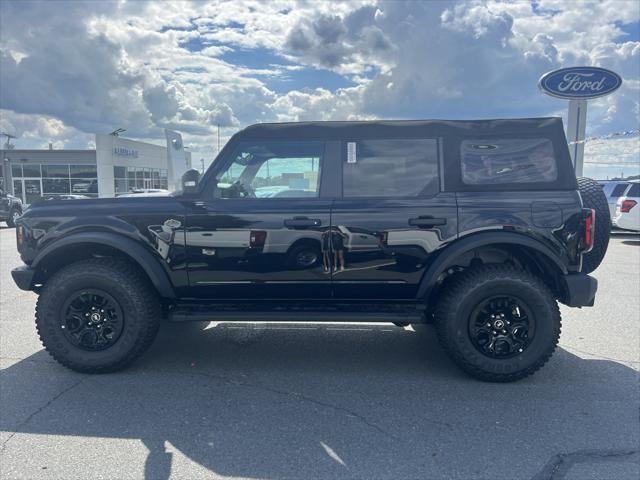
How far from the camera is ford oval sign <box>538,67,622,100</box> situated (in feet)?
49.4

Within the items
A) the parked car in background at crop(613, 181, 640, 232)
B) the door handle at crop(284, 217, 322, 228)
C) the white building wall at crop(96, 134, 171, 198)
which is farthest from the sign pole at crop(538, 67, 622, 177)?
the white building wall at crop(96, 134, 171, 198)

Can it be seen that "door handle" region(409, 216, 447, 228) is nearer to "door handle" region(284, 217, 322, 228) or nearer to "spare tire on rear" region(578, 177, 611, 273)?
"door handle" region(284, 217, 322, 228)

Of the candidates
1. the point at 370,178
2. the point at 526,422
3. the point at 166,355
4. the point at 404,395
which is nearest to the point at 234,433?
the point at 404,395

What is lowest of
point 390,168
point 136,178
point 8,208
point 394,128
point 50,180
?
point 8,208

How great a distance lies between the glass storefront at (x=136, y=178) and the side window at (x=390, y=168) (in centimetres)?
2963

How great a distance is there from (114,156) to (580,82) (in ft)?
92.0

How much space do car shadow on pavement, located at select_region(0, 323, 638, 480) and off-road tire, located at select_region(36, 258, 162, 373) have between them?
0.15 metres

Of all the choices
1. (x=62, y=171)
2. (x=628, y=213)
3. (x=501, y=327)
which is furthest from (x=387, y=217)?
(x=62, y=171)

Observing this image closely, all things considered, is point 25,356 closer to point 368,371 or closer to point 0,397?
point 0,397

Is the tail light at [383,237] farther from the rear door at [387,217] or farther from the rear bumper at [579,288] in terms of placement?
the rear bumper at [579,288]

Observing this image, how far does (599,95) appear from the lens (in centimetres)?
1522

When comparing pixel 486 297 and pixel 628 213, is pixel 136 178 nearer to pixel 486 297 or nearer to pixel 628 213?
pixel 628 213

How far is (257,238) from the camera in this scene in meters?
3.76

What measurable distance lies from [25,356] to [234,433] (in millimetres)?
2414
